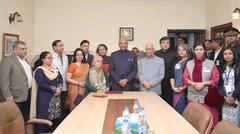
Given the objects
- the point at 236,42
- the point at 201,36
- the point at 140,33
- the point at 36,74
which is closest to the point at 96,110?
the point at 36,74

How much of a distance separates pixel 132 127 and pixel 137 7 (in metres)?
5.29

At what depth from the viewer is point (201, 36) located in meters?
6.64

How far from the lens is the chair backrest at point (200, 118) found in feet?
6.02

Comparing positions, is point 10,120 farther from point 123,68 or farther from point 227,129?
point 123,68

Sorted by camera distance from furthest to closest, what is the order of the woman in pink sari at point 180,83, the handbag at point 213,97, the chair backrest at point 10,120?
the woman in pink sari at point 180,83 → the handbag at point 213,97 → the chair backrest at point 10,120

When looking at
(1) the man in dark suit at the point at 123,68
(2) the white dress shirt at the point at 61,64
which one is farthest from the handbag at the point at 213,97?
(2) the white dress shirt at the point at 61,64

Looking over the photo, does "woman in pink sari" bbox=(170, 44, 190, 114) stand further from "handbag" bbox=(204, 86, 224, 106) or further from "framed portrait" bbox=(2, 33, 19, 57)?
"framed portrait" bbox=(2, 33, 19, 57)

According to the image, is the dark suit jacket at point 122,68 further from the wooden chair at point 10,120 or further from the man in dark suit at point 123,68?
the wooden chair at point 10,120

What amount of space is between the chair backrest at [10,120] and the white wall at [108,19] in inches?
171

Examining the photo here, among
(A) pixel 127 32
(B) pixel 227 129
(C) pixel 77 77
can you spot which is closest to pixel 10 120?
(B) pixel 227 129

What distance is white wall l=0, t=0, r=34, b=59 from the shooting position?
470 cm

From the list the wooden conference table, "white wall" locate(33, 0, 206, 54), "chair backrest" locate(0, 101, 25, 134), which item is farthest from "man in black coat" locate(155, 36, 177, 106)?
"chair backrest" locate(0, 101, 25, 134)

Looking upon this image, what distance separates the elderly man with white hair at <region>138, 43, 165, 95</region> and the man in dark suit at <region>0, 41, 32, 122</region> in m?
1.65

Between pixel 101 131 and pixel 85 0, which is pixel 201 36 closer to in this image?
pixel 85 0
